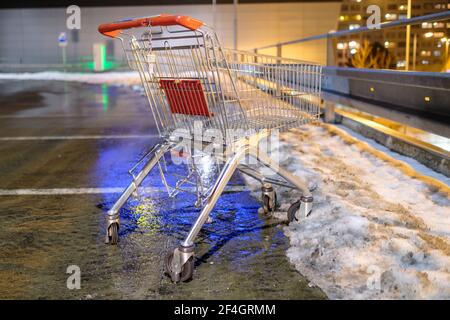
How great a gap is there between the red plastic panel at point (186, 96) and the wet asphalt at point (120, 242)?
94 cm

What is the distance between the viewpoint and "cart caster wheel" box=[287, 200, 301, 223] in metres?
4.38

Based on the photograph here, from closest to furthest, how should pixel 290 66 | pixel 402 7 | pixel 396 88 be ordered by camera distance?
1. pixel 290 66
2. pixel 396 88
3. pixel 402 7

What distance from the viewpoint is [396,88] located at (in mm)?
6645

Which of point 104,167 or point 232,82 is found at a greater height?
point 232,82

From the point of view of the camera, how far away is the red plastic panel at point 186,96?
12.8ft

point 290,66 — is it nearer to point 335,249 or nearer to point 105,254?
point 335,249

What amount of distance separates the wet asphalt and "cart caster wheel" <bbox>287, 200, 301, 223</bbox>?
10 cm

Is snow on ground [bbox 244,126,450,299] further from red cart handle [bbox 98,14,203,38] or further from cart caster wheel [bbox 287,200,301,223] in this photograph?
red cart handle [bbox 98,14,203,38]

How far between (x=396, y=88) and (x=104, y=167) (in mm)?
3562

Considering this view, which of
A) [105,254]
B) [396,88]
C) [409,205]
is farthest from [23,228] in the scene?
[396,88]

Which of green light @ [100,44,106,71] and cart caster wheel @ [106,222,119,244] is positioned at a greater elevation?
green light @ [100,44,106,71]

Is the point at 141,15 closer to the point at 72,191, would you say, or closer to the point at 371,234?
the point at 72,191

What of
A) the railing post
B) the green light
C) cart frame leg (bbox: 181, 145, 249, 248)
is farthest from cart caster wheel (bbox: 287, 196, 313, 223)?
the green light
